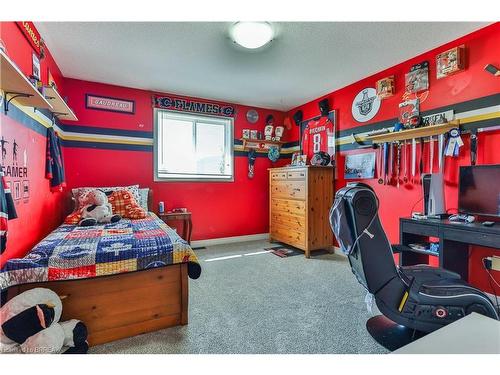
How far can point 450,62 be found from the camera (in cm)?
260

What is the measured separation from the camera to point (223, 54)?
2.83m

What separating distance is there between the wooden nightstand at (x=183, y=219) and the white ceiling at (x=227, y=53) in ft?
6.20

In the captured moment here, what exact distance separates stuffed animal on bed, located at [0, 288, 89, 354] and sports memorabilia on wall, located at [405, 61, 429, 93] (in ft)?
12.6

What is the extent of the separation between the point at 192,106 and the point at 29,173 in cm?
257

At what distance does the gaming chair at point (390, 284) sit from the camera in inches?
63.1

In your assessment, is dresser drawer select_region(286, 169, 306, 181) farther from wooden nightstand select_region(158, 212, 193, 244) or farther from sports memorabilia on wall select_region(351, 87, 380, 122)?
wooden nightstand select_region(158, 212, 193, 244)

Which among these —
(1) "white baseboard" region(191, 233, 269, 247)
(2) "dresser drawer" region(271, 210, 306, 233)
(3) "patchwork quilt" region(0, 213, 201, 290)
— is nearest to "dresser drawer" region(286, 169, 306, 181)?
(2) "dresser drawer" region(271, 210, 306, 233)

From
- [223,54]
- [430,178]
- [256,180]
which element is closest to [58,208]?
[223,54]

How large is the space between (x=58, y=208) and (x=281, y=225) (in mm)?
3131

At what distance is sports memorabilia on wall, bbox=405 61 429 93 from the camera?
2.85 meters

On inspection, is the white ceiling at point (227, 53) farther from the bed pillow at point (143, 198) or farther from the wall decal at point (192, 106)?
the bed pillow at point (143, 198)

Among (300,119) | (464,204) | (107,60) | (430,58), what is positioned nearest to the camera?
(464,204)

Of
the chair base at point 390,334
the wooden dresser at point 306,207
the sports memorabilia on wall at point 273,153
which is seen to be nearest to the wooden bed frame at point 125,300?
the chair base at point 390,334
